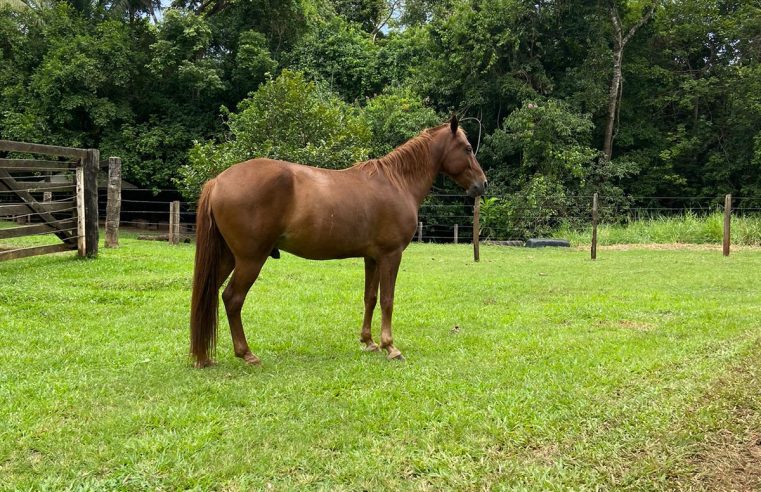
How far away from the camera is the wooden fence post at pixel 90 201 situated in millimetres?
9367

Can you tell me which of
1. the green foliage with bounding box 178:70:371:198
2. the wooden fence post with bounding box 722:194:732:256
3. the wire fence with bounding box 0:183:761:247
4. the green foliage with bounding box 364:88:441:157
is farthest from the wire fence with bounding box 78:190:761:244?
the wooden fence post with bounding box 722:194:732:256

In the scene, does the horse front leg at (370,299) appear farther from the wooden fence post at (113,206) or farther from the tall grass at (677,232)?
the tall grass at (677,232)

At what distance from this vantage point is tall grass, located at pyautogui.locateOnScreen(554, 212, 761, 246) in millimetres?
17266

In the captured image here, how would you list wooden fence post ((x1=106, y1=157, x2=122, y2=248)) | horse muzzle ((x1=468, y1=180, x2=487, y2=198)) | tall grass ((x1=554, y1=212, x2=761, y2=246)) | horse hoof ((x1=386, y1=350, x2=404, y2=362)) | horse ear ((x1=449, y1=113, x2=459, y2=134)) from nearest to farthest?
horse hoof ((x1=386, y1=350, x2=404, y2=362))
horse ear ((x1=449, y1=113, x2=459, y2=134))
horse muzzle ((x1=468, y1=180, x2=487, y2=198))
wooden fence post ((x1=106, y1=157, x2=122, y2=248))
tall grass ((x1=554, y1=212, x2=761, y2=246))

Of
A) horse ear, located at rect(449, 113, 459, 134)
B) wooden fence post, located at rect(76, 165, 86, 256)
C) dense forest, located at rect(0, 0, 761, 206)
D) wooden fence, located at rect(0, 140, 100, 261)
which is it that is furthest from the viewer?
dense forest, located at rect(0, 0, 761, 206)

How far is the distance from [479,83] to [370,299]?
66.9 feet

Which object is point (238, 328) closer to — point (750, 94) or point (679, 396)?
point (679, 396)

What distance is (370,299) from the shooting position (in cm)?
503

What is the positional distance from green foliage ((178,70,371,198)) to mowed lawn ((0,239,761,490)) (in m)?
10.1

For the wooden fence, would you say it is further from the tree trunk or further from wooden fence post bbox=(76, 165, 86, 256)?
the tree trunk

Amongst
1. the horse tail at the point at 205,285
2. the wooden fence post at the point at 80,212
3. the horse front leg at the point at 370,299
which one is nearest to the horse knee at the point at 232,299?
the horse tail at the point at 205,285

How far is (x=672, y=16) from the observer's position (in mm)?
24406

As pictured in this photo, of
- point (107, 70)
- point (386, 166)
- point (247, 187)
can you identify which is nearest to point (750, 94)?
point (386, 166)

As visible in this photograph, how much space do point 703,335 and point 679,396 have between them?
2.02 m
